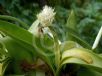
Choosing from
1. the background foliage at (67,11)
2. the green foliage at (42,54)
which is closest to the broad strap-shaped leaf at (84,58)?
the green foliage at (42,54)

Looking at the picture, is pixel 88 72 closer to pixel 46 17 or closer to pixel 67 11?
pixel 46 17

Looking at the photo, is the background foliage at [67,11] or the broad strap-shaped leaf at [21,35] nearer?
the broad strap-shaped leaf at [21,35]

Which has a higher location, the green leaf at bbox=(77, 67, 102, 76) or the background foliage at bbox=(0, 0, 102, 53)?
the background foliage at bbox=(0, 0, 102, 53)

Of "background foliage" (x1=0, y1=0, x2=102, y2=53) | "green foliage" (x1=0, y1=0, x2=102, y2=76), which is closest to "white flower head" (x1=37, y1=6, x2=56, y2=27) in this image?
"green foliage" (x1=0, y1=0, x2=102, y2=76)

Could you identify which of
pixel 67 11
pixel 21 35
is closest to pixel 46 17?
pixel 21 35

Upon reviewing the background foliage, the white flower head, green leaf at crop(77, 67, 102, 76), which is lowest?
green leaf at crop(77, 67, 102, 76)

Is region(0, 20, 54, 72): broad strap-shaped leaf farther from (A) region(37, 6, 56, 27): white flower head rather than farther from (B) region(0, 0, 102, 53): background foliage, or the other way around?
(B) region(0, 0, 102, 53): background foliage

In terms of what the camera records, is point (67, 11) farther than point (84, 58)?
Yes

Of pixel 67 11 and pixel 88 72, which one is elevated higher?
pixel 67 11

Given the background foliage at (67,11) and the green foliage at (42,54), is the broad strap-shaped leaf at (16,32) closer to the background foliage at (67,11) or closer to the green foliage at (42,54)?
the green foliage at (42,54)

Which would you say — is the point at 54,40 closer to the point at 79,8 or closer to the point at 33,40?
the point at 33,40

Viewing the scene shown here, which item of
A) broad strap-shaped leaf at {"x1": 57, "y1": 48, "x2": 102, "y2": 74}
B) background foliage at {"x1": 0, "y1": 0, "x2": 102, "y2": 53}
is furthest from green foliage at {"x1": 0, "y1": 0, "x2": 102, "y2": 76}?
background foliage at {"x1": 0, "y1": 0, "x2": 102, "y2": 53}

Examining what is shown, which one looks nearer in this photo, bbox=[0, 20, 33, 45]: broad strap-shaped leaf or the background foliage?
bbox=[0, 20, 33, 45]: broad strap-shaped leaf
